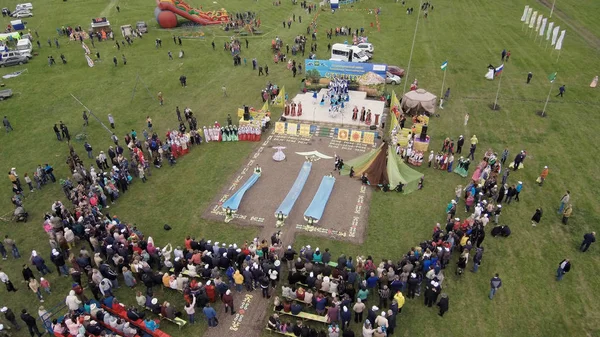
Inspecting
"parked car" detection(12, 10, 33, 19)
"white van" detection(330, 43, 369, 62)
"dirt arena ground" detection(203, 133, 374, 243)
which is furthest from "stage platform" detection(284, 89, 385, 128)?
"parked car" detection(12, 10, 33, 19)

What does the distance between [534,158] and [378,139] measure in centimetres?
1073

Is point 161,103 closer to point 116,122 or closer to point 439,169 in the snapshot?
point 116,122

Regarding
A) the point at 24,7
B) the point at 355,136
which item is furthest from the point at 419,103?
the point at 24,7

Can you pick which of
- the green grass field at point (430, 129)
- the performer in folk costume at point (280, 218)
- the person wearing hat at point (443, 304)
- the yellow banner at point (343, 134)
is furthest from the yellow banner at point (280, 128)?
the person wearing hat at point (443, 304)

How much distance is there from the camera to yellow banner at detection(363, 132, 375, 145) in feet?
102

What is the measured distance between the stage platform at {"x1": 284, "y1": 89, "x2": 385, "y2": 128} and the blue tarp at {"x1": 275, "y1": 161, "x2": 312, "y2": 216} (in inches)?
294

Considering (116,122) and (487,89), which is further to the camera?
(487,89)

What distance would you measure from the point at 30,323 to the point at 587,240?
2552 cm

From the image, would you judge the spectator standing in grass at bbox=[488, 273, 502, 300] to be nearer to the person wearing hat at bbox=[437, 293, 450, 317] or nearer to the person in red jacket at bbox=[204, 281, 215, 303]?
the person wearing hat at bbox=[437, 293, 450, 317]

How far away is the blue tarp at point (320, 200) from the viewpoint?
76.6 ft

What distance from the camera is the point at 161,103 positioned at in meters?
37.3

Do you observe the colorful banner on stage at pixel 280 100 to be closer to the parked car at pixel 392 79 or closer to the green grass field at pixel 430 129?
the green grass field at pixel 430 129

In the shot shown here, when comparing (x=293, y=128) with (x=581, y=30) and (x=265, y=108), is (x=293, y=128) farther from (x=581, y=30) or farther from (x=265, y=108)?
(x=581, y=30)

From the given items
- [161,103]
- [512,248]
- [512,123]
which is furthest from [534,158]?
[161,103]
